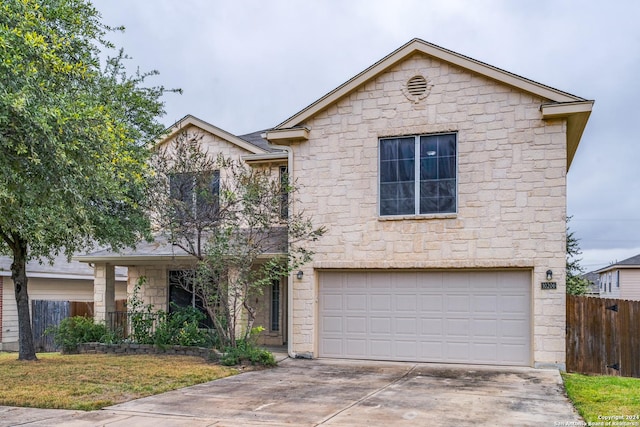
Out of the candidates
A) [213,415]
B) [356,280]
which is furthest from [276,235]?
[213,415]

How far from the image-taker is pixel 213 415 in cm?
835

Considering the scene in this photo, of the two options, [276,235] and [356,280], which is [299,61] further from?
[356,280]

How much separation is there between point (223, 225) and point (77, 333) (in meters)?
5.51

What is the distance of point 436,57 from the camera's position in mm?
14086

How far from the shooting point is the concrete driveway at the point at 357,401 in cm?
805

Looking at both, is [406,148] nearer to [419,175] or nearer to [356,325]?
[419,175]

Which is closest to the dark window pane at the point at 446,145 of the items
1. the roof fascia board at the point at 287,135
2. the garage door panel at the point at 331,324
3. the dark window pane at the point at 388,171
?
the dark window pane at the point at 388,171

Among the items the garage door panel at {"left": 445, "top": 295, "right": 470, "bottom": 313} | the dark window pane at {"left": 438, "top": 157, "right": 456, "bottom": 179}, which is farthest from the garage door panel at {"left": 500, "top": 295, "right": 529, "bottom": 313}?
the dark window pane at {"left": 438, "top": 157, "right": 456, "bottom": 179}

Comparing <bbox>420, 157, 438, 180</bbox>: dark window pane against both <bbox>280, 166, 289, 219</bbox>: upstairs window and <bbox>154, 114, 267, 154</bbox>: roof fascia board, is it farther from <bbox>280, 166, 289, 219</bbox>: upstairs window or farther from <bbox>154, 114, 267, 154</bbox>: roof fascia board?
<bbox>154, 114, 267, 154</bbox>: roof fascia board

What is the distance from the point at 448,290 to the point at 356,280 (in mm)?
2212

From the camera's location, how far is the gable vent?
14289 millimetres

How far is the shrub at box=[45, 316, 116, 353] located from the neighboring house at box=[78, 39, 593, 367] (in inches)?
214

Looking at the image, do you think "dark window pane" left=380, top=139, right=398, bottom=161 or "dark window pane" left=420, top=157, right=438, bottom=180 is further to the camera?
"dark window pane" left=380, top=139, right=398, bottom=161

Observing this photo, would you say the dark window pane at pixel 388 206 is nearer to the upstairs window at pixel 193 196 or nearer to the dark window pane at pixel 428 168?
the dark window pane at pixel 428 168
